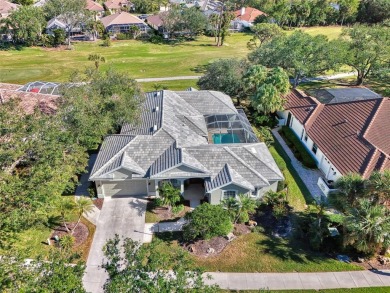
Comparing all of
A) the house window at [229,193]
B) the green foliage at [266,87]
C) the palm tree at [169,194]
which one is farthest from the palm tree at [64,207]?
the green foliage at [266,87]

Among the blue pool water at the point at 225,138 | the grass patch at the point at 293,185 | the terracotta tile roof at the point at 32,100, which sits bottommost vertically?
the grass patch at the point at 293,185

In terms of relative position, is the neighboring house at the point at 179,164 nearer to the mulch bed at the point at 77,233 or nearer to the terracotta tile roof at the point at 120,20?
the mulch bed at the point at 77,233

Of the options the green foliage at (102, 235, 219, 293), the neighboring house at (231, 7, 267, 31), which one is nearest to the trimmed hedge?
the green foliage at (102, 235, 219, 293)

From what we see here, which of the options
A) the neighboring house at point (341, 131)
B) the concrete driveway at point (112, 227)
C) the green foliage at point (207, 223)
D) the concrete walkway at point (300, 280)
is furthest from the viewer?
the neighboring house at point (341, 131)

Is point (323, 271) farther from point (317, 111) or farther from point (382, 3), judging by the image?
point (382, 3)

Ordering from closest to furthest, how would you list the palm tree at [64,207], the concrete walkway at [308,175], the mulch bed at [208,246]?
1. the mulch bed at [208,246]
2. the palm tree at [64,207]
3. the concrete walkway at [308,175]

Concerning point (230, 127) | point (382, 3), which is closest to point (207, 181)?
point (230, 127)

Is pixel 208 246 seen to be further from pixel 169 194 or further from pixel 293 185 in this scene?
pixel 293 185

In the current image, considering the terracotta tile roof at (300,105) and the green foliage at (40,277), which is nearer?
the green foliage at (40,277)

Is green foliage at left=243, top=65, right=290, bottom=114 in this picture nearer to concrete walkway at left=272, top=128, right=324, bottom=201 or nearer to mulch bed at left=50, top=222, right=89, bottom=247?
concrete walkway at left=272, top=128, right=324, bottom=201
